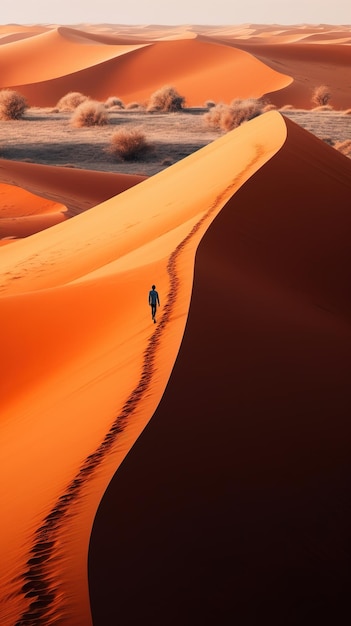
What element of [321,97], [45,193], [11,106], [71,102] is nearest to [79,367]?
[45,193]

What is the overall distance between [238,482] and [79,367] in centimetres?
298

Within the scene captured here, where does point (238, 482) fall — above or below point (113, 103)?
above

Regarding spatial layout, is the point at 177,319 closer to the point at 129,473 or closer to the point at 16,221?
the point at 129,473

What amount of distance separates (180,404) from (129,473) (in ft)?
3.43

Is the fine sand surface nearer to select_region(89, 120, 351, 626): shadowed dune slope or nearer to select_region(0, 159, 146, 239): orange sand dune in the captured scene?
select_region(89, 120, 351, 626): shadowed dune slope

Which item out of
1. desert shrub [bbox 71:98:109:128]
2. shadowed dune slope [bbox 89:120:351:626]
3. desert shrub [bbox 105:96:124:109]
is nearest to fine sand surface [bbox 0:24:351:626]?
shadowed dune slope [bbox 89:120:351:626]

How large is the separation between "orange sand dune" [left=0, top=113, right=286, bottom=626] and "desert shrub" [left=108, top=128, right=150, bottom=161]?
1715 centimetres

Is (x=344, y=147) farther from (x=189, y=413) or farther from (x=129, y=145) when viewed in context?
(x=189, y=413)

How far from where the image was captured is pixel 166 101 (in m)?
46.1

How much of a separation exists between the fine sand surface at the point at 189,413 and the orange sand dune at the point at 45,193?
639 cm

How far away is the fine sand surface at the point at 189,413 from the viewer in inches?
162

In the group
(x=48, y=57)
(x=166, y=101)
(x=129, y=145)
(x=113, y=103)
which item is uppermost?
(x=129, y=145)

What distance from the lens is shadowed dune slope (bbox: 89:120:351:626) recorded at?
13.4 feet

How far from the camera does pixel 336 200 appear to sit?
1362 cm
